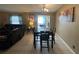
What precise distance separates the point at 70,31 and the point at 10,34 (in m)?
1.69

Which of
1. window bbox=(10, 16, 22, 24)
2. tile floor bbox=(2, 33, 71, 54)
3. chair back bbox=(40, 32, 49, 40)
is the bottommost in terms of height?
tile floor bbox=(2, 33, 71, 54)

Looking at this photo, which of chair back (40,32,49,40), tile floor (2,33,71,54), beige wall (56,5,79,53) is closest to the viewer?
tile floor (2,33,71,54)

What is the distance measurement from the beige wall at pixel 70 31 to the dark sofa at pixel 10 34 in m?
1.06

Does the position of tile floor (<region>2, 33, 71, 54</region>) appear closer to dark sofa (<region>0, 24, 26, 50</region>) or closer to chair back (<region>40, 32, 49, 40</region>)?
dark sofa (<region>0, 24, 26, 50</region>)

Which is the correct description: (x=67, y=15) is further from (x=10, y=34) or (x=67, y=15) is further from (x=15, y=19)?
(x=10, y=34)

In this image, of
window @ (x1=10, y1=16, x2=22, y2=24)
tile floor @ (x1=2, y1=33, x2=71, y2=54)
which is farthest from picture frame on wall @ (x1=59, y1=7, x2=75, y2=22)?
window @ (x1=10, y1=16, x2=22, y2=24)

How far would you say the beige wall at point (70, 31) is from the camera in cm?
312

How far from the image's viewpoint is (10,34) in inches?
129

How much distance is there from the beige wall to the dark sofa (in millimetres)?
1065

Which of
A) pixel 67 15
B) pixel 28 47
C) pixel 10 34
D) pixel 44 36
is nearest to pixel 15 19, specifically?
pixel 10 34

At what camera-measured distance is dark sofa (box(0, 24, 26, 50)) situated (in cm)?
300

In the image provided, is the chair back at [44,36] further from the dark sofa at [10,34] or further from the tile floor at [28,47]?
the dark sofa at [10,34]
